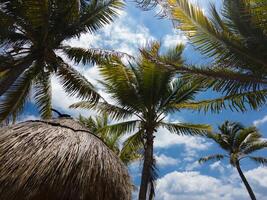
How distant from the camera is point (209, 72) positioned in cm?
1003

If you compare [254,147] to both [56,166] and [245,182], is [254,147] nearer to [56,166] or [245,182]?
[245,182]

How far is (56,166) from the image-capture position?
617 centimetres

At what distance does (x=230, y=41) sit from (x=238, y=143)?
63.8 ft

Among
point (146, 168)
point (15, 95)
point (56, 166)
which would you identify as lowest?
point (56, 166)

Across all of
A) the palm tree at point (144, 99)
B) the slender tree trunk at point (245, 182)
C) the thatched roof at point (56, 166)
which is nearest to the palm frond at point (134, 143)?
the palm tree at point (144, 99)

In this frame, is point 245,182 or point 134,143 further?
point 245,182

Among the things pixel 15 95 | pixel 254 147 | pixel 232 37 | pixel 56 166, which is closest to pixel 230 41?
pixel 232 37

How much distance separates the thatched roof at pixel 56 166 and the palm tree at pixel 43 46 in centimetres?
536

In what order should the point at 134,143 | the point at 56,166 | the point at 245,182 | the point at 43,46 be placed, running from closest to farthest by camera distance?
the point at 56,166 → the point at 43,46 → the point at 134,143 → the point at 245,182

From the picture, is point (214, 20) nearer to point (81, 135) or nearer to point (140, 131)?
point (81, 135)

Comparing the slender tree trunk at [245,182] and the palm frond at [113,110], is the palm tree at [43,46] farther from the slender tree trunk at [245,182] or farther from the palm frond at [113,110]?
the slender tree trunk at [245,182]

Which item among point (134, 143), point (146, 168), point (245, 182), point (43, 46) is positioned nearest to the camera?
point (43, 46)

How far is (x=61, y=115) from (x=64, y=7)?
5.68 m

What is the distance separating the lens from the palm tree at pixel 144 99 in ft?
52.6
